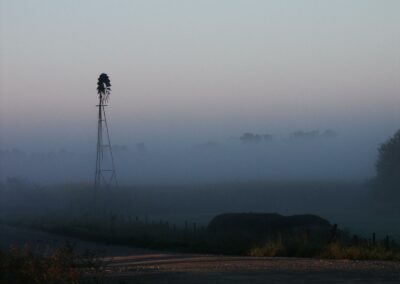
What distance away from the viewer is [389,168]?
122m

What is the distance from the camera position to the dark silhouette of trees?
122 meters

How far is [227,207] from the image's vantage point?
141500mm

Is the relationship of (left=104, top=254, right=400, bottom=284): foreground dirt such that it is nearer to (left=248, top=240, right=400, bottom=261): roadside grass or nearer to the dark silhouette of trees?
(left=248, top=240, right=400, bottom=261): roadside grass

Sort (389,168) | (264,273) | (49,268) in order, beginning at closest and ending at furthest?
(49,268) → (264,273) → (389,168)

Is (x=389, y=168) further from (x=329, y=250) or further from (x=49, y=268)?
(x=49, y=268)

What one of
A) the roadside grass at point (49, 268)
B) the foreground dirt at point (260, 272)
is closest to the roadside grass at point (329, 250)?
the foreground dirt at point (260, 272)

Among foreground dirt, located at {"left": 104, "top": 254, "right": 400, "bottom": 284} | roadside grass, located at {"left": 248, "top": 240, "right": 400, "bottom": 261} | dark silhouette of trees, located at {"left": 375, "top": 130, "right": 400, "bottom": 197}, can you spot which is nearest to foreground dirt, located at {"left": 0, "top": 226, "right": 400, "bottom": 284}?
foreground dirt, located at {"left": 104, "top": 254, "right": 400, "bottom": 284}

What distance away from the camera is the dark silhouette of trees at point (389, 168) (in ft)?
400

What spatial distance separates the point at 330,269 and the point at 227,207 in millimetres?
111306

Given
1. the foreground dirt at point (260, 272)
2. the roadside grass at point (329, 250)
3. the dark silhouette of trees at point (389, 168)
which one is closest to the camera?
the foreground dirt at point (260, 272)

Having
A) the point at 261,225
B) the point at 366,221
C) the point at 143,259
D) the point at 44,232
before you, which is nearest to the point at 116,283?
the point at 143,259

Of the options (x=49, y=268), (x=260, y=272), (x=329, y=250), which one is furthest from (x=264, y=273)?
(x=329, y=250)

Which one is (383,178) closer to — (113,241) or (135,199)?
(135,199)

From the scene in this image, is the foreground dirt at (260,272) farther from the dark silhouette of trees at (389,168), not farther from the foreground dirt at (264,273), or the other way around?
the dark silhouette of trees at (389,168)
